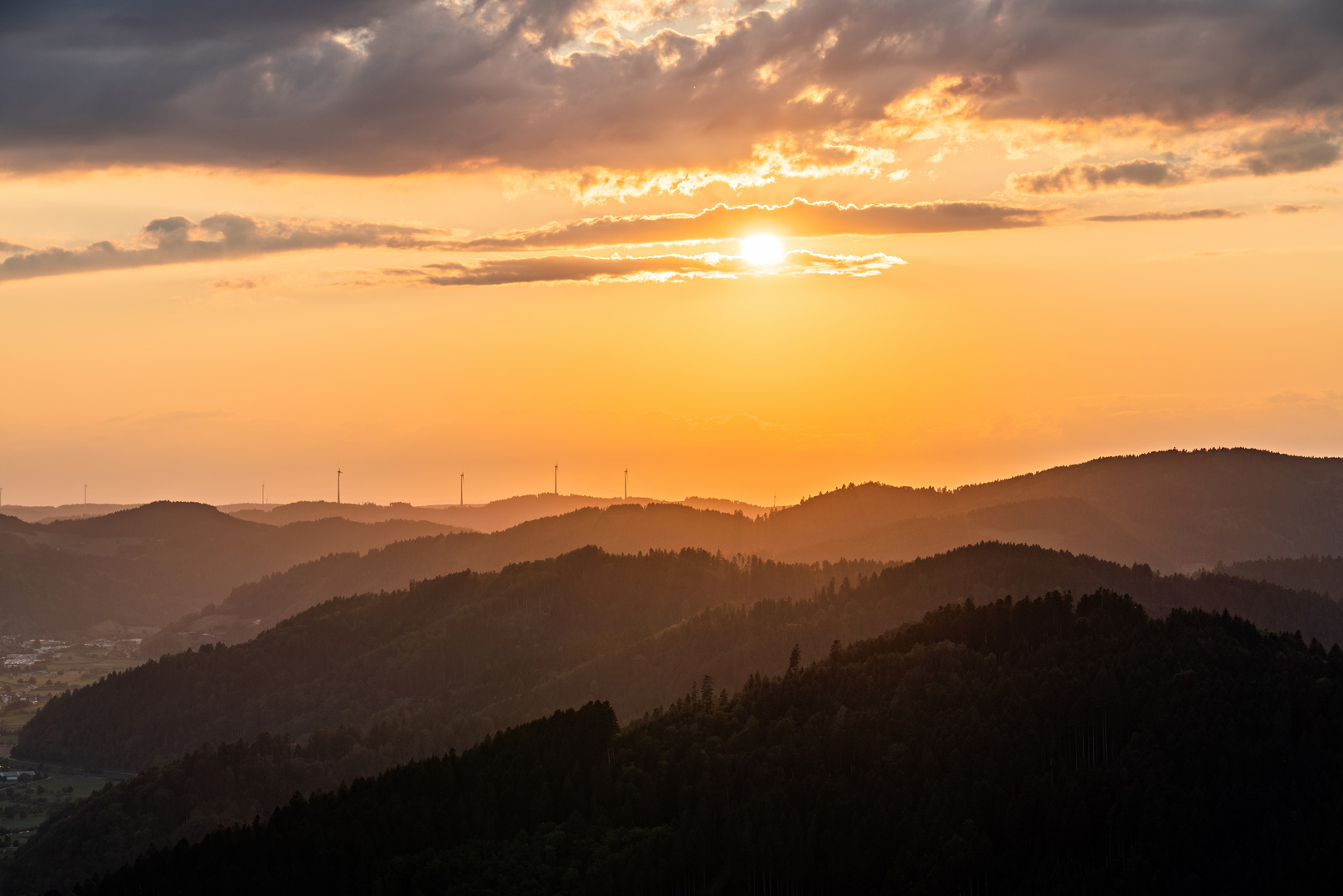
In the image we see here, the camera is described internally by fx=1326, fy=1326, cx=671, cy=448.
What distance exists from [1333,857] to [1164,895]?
81.3 feet

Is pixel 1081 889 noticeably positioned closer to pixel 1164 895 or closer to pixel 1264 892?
pixel 1164 895

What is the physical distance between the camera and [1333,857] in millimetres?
195500

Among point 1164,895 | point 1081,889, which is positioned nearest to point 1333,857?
point 1164,895

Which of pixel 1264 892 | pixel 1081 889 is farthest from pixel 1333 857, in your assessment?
pixel 1081 889

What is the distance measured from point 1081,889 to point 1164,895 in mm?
13470

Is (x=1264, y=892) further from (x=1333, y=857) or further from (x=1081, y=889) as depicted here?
(x=1081, y=889)

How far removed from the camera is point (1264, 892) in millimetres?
197250

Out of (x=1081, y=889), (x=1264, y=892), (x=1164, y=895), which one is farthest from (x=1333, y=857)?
(x=1081, y=889)

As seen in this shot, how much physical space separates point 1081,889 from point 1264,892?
90.3 ft

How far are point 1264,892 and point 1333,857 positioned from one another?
1112 cm

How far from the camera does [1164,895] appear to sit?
19850cm

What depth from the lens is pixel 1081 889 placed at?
7721 inches

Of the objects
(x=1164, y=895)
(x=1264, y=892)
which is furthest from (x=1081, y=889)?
(x=1264, y=892)
